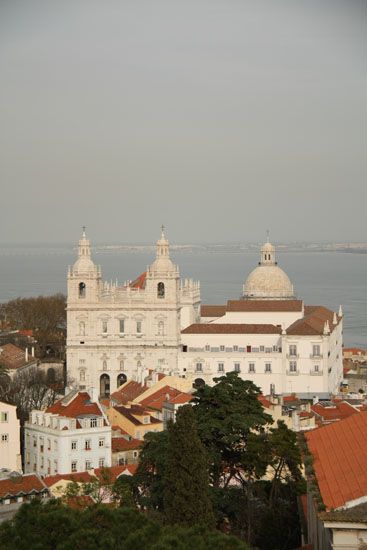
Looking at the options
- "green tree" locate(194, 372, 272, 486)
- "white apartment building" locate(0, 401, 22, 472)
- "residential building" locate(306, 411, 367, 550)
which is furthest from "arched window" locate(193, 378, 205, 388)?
"residential building" locate(306, 411, 367, 550)

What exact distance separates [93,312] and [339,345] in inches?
400

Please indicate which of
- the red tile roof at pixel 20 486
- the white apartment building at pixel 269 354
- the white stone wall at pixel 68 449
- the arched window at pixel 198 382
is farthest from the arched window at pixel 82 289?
the red tile roof at pixel 20 486

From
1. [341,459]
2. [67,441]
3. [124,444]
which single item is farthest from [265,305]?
[341,459]

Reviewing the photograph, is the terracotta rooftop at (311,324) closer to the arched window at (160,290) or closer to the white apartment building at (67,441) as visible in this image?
the arched window at (160,290)

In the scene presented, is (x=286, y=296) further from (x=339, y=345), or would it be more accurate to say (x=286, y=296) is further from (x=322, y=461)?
(x=322, y=461)

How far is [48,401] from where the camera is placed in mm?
40656

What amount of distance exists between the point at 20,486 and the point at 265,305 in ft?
112

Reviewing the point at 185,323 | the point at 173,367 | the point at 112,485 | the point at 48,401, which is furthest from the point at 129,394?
the point at 112,485

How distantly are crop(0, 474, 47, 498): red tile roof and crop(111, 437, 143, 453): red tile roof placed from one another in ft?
20.3

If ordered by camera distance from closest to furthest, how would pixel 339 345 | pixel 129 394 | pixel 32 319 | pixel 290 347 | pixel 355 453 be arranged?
pixel 355 453 < pixel 129 394 < pixel 290 347 < pixel 339 345 < pixel 32 319

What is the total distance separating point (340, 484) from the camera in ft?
47.1

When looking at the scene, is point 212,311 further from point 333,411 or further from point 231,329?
point 333,411

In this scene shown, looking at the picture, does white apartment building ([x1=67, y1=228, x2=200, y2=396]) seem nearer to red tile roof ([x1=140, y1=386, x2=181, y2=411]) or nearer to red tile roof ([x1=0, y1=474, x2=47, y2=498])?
red tile roof ([x1=140, y1=386, x2=181, y2=411])

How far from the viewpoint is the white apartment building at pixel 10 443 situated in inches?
1280
